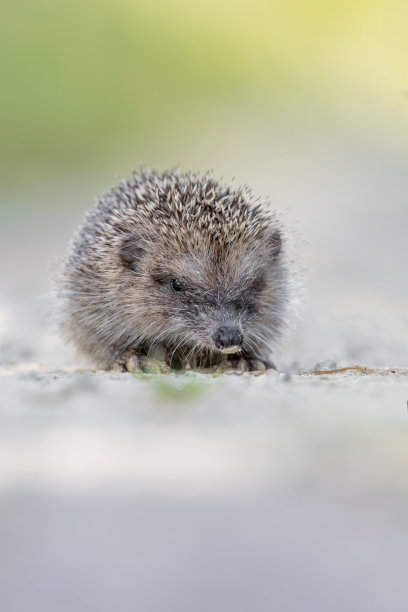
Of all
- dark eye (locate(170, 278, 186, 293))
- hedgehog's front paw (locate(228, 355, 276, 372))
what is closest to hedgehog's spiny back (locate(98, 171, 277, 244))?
dark eye (locate(170, 278, 186, 293))

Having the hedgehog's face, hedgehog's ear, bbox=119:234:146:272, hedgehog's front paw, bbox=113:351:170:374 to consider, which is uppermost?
hedgehog's ear, bbox=119:234:146:272

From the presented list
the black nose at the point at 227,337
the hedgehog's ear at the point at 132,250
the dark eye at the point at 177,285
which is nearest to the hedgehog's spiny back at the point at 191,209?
the hedgehog's ear at the point at 132,250

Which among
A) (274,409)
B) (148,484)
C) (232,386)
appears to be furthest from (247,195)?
(148,484)

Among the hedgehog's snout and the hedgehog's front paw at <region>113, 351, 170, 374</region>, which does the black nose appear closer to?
the hedgehog's snout

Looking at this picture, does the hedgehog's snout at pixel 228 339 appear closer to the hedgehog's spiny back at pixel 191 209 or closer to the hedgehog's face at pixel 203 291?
the hedgehog's face at pixel 203 291

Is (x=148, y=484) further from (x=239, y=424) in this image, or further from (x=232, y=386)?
(x=232, y=386)

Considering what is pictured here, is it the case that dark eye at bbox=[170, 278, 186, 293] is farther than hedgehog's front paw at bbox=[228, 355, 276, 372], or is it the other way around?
hedgehog's front paw at bbox=[228, 355, 276, 372]

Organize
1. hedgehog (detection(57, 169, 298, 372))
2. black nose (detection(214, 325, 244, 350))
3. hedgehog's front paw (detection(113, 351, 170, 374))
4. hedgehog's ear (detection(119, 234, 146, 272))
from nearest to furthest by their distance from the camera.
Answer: black nose (detection(214, 325, 244, 350)) → hedgehog (detection(57, 169, 298, 372)) → hedgehog's front paw (detection(113, 351, 170, 374)) → hedgehog's ear (detection(119, 234, 146, 272))

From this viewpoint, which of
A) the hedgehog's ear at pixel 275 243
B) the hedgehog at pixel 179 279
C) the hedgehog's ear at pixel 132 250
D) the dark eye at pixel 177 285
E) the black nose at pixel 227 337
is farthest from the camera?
the hedgehog's ear at pixel 275 243
